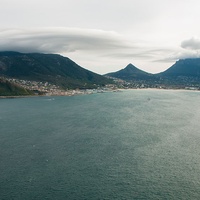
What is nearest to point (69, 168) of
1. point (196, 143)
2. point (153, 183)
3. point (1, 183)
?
point (1, 183)

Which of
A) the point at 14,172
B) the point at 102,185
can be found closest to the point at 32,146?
the point at 14,172

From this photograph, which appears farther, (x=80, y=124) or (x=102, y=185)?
(x=80, y=124)

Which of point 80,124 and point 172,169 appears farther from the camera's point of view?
point 80,124

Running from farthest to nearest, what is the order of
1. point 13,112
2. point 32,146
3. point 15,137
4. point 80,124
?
point 13,112 < point 80,124 < point 15,137 < point 32,146

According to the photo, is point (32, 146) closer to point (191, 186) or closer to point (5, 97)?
point (191, 186)

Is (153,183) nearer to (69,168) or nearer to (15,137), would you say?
(69,168)

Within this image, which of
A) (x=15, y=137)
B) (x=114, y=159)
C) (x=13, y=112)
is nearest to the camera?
(x=114, y=159)
